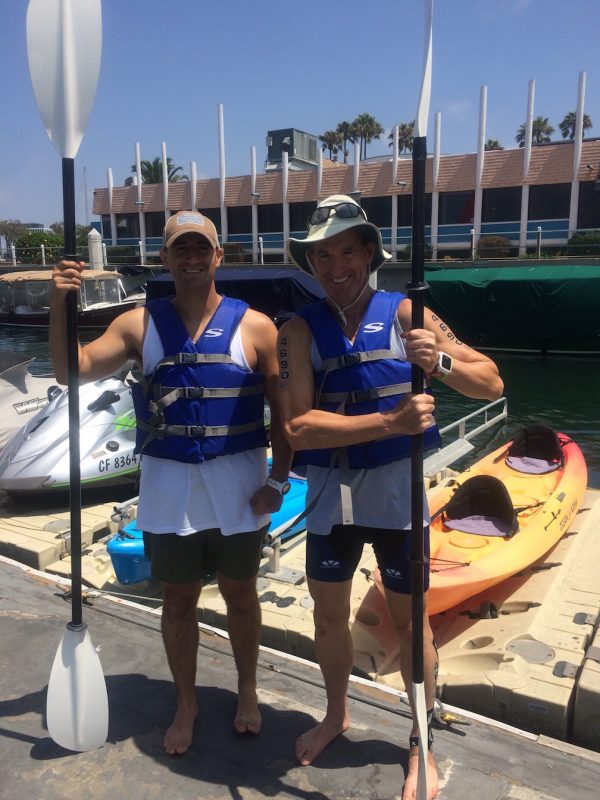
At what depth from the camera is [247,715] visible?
8.71 feet

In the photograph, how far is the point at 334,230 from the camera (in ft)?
7.24

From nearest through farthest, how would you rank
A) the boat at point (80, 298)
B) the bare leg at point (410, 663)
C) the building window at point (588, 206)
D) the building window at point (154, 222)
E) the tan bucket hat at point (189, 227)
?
the bare leg at point (410, 663)
the tan bucket hat at point (189, 227)
the boat at point (80, 298)
the building window at point (588, 206)
the building window at point (154, 222)

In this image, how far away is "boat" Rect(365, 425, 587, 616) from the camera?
4.60m

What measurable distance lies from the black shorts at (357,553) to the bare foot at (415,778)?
0.62 m

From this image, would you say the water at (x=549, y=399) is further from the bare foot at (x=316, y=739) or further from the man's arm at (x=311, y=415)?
the man's arm at (x=311, y=415)

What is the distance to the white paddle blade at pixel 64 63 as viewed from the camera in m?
2.56

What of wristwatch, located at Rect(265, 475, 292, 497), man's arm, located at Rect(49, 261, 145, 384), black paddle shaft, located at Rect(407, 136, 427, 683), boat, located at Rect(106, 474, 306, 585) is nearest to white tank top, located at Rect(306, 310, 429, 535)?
black paddle shaft, located at Rect(407, 136, 427, 683)

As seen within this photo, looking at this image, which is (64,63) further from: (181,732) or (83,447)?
(83,447)

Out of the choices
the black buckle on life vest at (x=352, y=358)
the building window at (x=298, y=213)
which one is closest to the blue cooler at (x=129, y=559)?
the black buckle on life vest at (x=352, y=358)

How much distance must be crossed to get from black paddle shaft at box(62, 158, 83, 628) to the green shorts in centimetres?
35

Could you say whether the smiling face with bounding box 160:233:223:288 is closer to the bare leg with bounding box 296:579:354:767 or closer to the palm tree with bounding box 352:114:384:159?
the bare leg with bounding box 296:579:354:767

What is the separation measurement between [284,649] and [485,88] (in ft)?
95.9

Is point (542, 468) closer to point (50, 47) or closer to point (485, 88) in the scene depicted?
point (50, 47)

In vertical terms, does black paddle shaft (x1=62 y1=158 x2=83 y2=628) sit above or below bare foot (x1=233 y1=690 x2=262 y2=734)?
above
